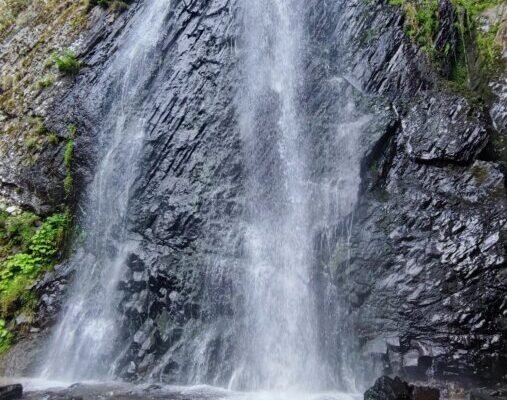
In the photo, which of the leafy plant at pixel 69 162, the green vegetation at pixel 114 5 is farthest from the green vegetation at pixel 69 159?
the green vegetation at pixel 114 5

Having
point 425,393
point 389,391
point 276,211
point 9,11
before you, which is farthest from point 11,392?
point 9,11

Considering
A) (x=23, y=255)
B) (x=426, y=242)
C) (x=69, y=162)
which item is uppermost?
(x=69, y=162)

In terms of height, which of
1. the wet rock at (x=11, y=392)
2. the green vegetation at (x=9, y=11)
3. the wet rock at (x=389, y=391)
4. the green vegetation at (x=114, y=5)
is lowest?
the wet rock at (x=11, y=392)

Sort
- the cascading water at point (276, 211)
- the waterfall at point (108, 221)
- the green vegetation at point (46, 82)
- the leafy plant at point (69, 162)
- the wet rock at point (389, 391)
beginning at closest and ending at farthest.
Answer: the wet rock at point (389, 391) < the cascading water at point (276, 211) < the waterfall at point (108, 221) < the leafy plant at point (69, 162) < the green vegetation at point (46, 82)

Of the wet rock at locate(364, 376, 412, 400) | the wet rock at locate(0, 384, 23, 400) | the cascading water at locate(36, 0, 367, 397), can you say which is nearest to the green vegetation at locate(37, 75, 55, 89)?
the cascading water at locate(36, 0, 367, 397)

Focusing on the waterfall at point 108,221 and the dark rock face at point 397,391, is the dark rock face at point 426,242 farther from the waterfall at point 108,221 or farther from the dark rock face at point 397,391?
the waterfall at point 108,221

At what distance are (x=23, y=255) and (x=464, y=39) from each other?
395 inches

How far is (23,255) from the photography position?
923cm

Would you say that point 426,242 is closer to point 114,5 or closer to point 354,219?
point 354,219

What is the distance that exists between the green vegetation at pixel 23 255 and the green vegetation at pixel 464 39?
8.34 metres

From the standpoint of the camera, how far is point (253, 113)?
9.18 metres

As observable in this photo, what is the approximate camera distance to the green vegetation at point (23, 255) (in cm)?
860

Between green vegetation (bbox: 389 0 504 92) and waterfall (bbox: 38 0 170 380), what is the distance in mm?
5808

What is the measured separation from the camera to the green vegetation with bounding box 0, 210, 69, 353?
339 inches
